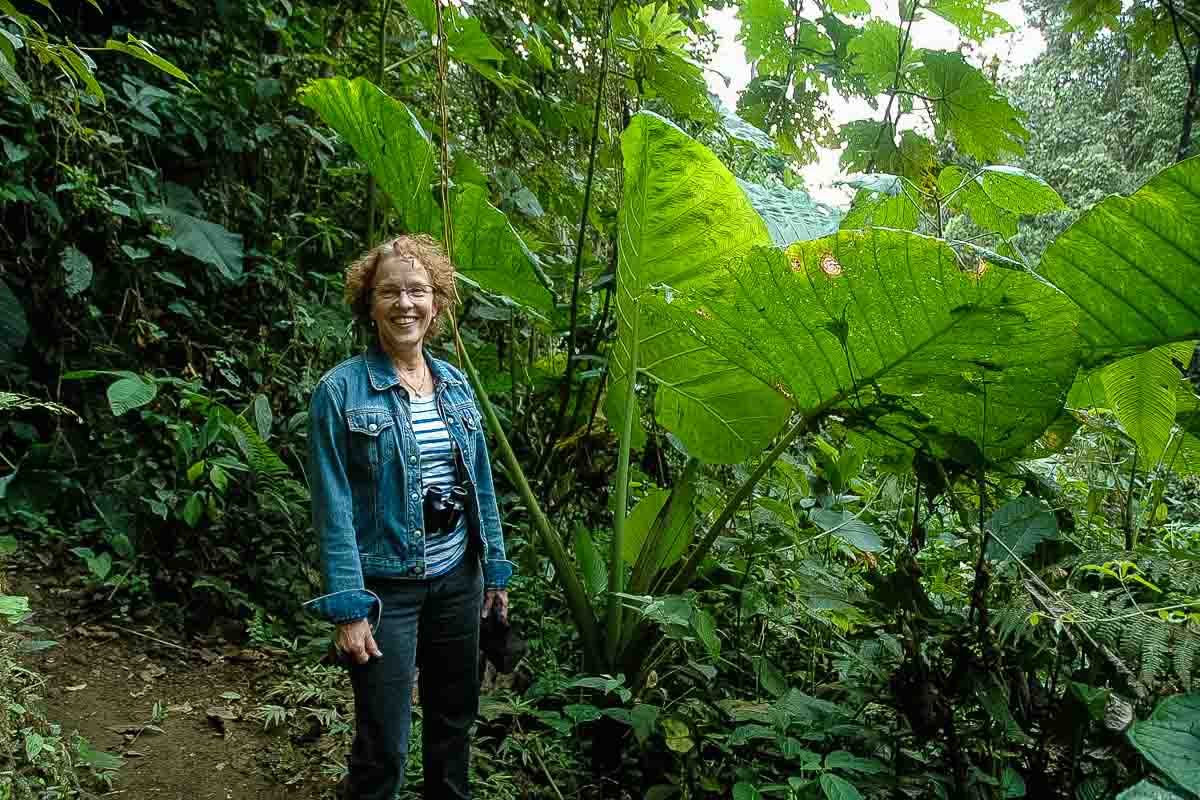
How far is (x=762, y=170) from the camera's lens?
14.1ft

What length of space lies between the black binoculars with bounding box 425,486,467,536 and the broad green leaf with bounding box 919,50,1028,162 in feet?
7.92

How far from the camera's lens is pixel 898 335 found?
5.27 feet

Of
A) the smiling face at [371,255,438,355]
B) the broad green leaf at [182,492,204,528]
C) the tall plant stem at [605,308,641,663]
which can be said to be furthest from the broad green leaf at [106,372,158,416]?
the tall plant stem at [605,308,641,663]

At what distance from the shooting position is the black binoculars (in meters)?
1.54

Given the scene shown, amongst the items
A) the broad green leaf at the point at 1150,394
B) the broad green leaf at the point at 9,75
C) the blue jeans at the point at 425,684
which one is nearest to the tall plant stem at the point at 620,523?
the blue jeans at the point at 425,684

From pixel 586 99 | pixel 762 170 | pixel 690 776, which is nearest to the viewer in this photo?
pixel 690 776

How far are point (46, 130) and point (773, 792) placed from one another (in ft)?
9.71

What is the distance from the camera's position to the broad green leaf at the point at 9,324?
8.07 ft

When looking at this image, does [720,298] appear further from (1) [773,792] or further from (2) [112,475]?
(2) [112,475]

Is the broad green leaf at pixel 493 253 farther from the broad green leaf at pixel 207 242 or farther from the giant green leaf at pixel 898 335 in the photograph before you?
the broad green leaf at pixel 207 242

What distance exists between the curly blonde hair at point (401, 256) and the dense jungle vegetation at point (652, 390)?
313mm

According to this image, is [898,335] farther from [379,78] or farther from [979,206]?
[379,78]

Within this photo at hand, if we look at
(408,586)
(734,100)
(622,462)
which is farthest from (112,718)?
(734,100)

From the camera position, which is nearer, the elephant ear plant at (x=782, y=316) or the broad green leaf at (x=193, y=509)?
the elephant ear plant at (x=782, y=316)
